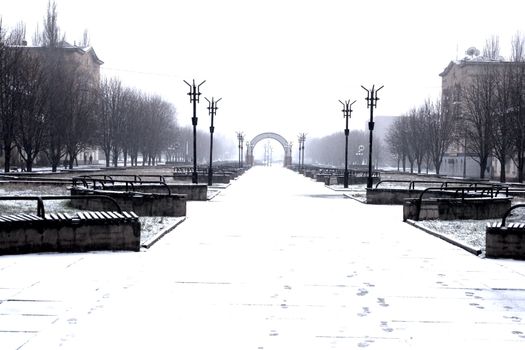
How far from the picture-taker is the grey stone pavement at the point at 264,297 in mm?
5332

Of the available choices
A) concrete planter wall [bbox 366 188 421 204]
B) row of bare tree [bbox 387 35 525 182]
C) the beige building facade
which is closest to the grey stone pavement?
concrete planter wall [bbox 366 188 421 204]

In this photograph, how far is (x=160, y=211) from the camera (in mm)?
15898

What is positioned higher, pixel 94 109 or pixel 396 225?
pixel 94 109

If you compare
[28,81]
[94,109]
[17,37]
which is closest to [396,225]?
[28,81]

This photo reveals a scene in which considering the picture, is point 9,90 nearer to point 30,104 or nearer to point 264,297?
point 30,104

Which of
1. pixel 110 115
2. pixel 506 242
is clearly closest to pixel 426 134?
pixel 110 115

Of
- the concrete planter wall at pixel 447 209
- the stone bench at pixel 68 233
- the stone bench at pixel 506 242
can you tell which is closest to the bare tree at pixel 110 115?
the concrete planter wall at pixel 447 209

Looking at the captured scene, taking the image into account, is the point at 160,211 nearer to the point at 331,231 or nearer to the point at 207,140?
the point at 331,231

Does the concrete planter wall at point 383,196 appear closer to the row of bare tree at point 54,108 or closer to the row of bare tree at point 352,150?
the row of bare tree at point 54,108

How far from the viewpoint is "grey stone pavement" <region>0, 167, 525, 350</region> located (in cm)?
533

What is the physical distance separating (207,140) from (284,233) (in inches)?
5621

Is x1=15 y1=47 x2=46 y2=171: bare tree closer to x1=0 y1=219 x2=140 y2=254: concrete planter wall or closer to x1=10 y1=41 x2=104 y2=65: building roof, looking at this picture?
x1=0 y1=219 x2=140 y2=254: concrete planter wall

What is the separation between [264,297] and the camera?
686cm

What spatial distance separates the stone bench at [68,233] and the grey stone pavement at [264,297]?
302mm
